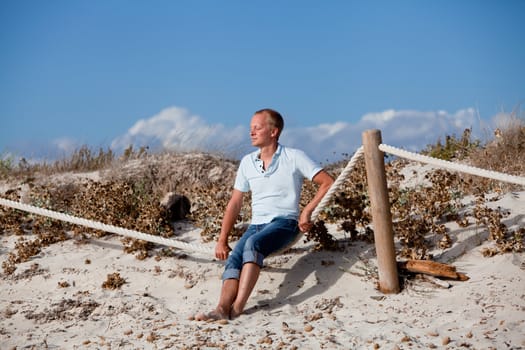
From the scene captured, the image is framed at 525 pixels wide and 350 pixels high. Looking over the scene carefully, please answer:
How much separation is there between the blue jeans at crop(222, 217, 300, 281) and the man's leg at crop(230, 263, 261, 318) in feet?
0.19

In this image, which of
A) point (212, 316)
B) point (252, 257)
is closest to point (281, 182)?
point (252, 257)

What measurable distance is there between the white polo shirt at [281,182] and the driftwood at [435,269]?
1.13 metres

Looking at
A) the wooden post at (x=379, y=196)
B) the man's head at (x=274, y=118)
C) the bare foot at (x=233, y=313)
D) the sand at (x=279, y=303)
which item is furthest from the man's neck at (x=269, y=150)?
the bare foot at (x=233, y=313)

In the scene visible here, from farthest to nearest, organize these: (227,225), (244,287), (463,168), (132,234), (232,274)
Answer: (132,234) → (227,225) → (232,274) → (244,287) → (463,168)

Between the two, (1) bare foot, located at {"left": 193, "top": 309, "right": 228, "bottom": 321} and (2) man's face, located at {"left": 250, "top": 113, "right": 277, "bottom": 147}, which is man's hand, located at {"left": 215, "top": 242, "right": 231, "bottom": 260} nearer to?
(1) bare foot, located at {"left": 193, "top": 309, "right": 228, "bottom": 321}

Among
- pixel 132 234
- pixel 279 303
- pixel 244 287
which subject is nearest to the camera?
pixel 244 287

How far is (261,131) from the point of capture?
5.48 m

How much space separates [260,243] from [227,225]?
1.96ft

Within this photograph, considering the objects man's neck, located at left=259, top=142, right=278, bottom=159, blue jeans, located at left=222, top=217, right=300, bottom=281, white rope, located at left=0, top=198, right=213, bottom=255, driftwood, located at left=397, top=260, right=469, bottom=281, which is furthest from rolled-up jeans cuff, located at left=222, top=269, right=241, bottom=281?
driftwood, located at left=397, top=260, right=469, bottom=281

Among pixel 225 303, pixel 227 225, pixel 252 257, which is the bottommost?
pixel 225 303

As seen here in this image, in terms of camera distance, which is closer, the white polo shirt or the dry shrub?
the white polo shirt

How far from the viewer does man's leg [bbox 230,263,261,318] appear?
16.4ft

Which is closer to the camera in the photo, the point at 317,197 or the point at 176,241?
the point at 317,197

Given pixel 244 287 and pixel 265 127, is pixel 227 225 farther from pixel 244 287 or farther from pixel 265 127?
pixel 265 127
